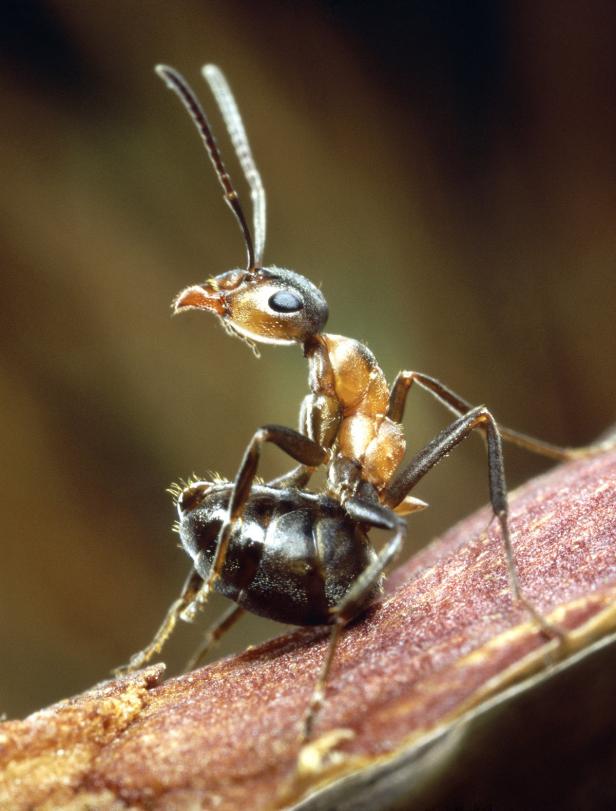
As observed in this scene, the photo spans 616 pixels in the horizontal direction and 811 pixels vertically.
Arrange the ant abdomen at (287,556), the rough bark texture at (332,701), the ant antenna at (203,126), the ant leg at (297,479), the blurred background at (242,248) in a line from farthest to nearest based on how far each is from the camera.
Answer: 1. the blurred background at (242,248)
2. the ant leg at (297,479)
3. the ant antenna at (203,126)
4. the ant abdomen at (287,556)
5. the rough bark texture at (332,701)

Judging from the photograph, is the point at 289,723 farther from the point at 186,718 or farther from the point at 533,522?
the point at 533,522

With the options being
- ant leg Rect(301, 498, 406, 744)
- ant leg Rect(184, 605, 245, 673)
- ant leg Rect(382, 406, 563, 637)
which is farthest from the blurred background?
ant leg Rect(301, 498, 406, 744)

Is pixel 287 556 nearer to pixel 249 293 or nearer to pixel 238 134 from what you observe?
pixel 249 293

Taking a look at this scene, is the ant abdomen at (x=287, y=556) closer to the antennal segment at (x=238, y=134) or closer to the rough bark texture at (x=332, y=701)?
the rough bark texture at (x=332, y=701)

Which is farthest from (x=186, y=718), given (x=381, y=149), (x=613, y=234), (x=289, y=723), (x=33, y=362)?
(x=613, y=234)

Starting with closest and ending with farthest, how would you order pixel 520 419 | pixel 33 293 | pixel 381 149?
1. pixel 33 293
2. pixel 381 149
3. pixel 520 419

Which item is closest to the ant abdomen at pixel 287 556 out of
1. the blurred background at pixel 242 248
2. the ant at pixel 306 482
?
the ant at pixel 306 482

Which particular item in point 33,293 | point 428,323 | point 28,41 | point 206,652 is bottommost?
point 206,652

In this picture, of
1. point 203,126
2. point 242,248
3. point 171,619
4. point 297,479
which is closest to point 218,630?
point 171,619
